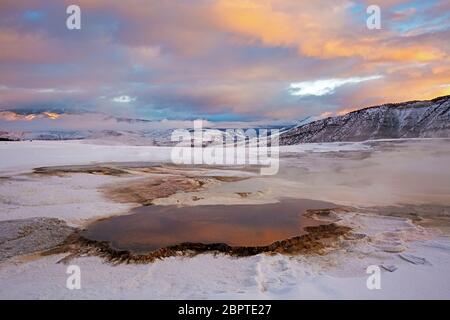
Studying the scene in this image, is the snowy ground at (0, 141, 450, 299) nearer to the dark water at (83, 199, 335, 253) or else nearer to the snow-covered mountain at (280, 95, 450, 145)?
the dark water at (83, 199, 335, 253)

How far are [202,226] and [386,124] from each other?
75.2m

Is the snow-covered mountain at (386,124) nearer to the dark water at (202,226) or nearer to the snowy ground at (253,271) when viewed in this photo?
the dark water at (202,226)

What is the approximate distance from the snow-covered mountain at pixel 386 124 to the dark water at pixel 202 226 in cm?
6154

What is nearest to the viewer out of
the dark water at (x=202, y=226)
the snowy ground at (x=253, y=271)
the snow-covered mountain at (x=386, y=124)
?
the snowy ground at (x=253, y=271)

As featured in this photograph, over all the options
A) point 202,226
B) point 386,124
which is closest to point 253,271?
point 202,226

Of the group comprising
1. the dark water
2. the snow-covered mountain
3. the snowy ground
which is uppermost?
the snow-covered mountain

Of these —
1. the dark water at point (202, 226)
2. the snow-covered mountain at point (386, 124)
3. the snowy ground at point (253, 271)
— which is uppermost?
the snow-covered mountain at point (386, 124)

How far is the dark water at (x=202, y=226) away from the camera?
20.1ft

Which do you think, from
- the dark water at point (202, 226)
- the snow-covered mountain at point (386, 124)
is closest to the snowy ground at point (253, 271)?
the dark water at point (202, 226)

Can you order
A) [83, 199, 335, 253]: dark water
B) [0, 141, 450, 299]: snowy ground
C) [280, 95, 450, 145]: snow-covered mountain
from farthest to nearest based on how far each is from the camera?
[280, 95, 450, 145]: snow-covered mountain < [83, 199, 335, 253]: dark water < [0, 141, 450, 299]: snowy ground

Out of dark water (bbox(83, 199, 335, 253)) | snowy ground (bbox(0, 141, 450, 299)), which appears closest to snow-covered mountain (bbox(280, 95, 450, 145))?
dark water (bbox(83, 199, 335, 253))

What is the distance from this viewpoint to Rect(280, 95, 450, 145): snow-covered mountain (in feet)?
217

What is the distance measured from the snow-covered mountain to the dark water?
61.5 metres
